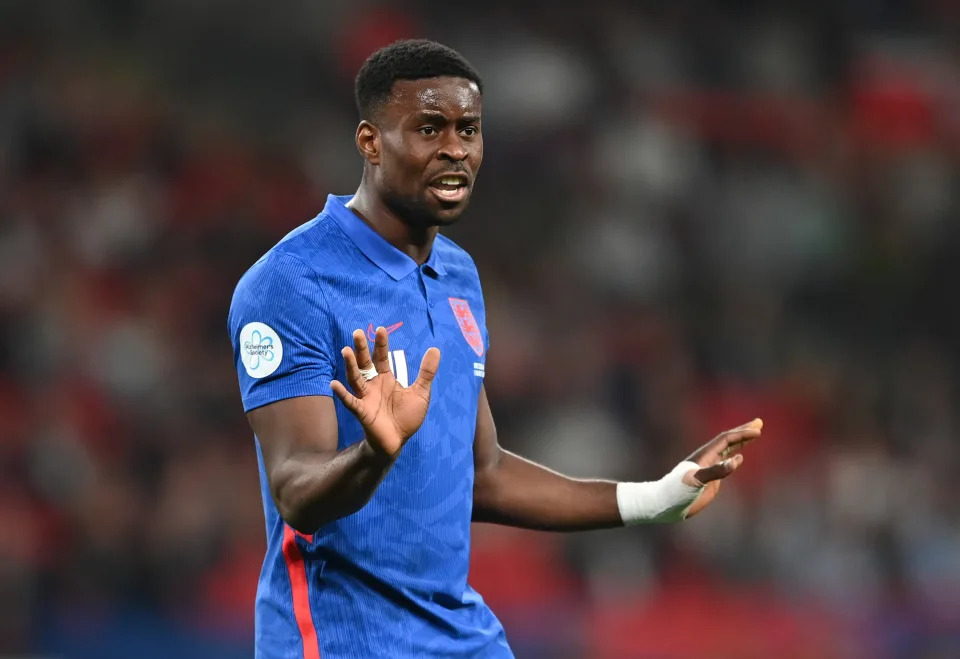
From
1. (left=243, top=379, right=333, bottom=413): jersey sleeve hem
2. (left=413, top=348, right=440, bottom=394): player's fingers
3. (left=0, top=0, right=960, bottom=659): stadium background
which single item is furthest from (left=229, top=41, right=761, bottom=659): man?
(left=0, top=0, right=960, bottom=659): stadium background

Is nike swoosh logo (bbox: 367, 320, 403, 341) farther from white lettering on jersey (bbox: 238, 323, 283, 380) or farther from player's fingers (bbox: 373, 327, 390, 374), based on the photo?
player's fingers (bbox: 373, 327, 390, 374)

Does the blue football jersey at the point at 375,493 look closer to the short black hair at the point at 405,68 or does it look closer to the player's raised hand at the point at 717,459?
the short black hair at the point at 405,68

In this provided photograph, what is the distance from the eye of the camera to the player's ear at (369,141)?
127 inches

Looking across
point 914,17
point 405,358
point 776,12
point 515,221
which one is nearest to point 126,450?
point 515,221

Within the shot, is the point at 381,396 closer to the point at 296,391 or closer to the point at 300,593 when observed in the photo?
the point at 296,391

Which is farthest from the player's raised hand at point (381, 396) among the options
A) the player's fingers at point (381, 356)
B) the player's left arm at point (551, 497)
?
the player's left arm at point (551, 497)

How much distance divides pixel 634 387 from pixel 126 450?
2929 mm

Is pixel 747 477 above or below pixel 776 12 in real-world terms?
below

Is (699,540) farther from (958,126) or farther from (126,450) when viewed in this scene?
(958,126)

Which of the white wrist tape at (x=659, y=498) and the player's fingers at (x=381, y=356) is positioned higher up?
the player's fingers at (x=381, y=356)

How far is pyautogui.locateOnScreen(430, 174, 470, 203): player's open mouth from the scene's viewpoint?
3146 millimetres

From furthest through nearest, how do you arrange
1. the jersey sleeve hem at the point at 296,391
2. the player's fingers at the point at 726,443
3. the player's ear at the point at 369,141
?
the player's fingers at the point at 726,443 → the player's ear at the point at 369,141 → the jersey sleeve hem at the point at 296,391

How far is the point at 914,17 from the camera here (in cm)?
1107

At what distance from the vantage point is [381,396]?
8.54ft
